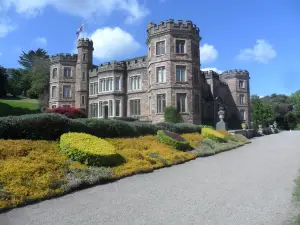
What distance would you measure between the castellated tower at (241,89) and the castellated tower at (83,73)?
998 inches

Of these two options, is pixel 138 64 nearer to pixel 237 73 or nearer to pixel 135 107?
pixel 135 107

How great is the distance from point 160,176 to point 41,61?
161 ft

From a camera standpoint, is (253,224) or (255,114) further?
(255,114)

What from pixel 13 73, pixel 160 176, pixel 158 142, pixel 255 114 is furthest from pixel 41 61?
pixel 160 176

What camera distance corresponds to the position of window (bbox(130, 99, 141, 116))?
104 feet

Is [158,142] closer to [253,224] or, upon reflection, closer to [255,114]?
[253,224]

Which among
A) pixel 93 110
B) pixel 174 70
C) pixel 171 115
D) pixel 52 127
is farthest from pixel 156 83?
pixel 52 127

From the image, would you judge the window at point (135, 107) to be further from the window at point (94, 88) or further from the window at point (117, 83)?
the window at point (94, 88)

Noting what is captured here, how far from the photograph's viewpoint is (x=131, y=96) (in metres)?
32.2

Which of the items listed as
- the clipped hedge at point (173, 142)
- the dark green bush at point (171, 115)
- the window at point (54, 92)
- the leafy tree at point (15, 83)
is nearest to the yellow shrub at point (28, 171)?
the clipped hedge at point (173, 142)

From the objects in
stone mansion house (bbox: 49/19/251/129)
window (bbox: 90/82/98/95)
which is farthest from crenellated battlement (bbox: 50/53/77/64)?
window (bbox: 90/82/98/95)

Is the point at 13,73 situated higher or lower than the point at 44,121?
higher

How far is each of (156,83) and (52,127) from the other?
18.3m

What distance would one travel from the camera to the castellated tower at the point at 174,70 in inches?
1041
